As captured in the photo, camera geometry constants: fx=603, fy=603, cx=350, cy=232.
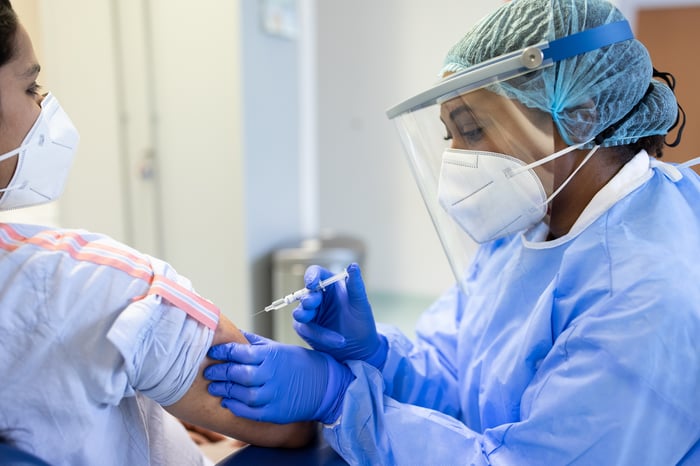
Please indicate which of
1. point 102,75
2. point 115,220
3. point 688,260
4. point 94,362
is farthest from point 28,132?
point 115,220

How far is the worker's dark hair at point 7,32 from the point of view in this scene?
86cm

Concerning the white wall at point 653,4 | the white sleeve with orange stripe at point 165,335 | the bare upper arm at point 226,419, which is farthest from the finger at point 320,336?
the white wall at point 653,4

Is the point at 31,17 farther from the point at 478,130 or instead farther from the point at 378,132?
the point at 378,132

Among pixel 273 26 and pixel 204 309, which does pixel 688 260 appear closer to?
pixel 204 309

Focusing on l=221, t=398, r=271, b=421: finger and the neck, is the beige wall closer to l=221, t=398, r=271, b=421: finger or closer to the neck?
l=221, t=398, r=271, b=421: finger

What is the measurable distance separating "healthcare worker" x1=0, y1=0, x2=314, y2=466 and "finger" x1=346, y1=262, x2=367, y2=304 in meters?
0.26

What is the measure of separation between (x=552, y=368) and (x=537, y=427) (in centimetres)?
10

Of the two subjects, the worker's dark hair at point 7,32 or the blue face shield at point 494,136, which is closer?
the worker's dark hair at point 7,32

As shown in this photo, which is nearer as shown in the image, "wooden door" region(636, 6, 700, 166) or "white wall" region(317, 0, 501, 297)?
"wooden door" region(636, 6, 700, 166)

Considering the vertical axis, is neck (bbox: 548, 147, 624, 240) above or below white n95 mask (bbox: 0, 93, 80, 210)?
below

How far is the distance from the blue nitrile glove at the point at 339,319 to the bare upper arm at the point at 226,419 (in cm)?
15

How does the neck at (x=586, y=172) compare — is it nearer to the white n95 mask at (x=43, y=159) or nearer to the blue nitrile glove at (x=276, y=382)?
the blue nitrile glove at (x=276, y=382)

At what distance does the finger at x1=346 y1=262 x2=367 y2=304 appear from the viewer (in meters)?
→ 1.12

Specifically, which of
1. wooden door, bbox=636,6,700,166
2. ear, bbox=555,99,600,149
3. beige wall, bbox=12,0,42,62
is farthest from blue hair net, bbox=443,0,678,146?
beige wall, bbox=12,0,42,62
